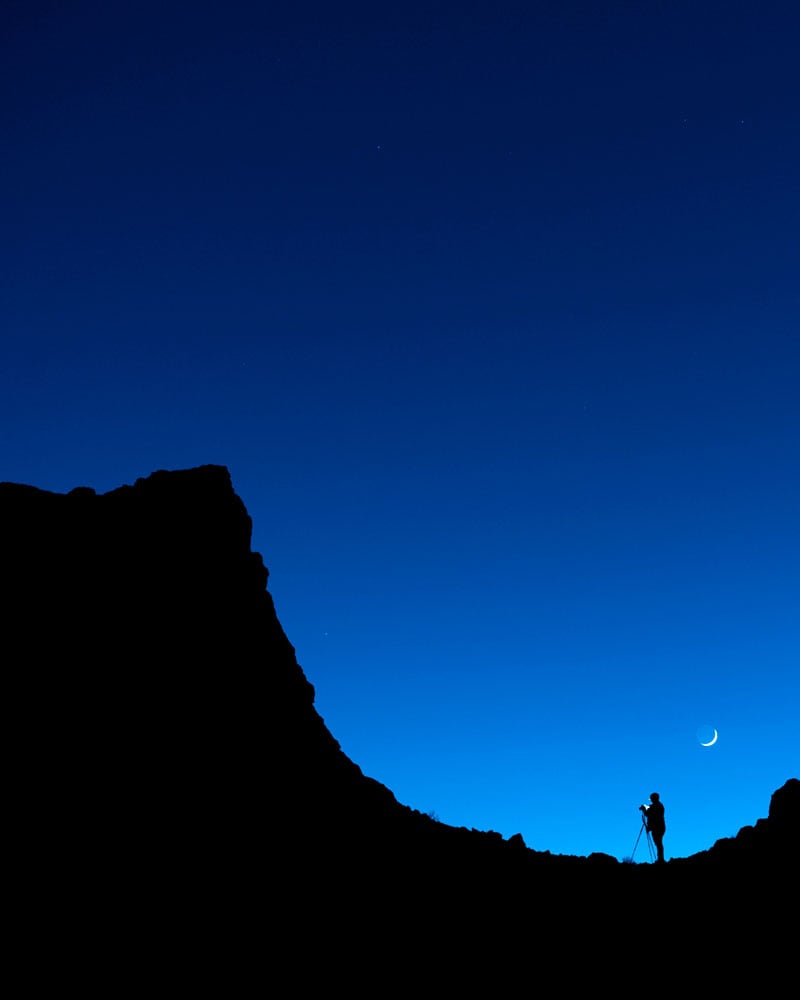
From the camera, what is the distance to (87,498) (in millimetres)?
19000

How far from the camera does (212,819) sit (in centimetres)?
1628

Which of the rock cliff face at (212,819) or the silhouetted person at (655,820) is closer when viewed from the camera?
the rock cliff face at (212,819)

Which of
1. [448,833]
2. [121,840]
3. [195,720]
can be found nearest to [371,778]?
[448,833]

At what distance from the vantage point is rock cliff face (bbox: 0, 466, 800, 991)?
47.1 ft

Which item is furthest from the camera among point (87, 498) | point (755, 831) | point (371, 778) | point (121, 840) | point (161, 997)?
point (371, 778)

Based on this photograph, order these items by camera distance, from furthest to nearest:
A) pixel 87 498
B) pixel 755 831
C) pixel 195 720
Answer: pixel 755 831, pixel 87 498, pixel 195 720

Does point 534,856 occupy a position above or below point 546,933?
above

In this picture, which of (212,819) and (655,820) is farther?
(655,820)

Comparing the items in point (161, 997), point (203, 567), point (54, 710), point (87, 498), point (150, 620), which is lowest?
point (161, 997)

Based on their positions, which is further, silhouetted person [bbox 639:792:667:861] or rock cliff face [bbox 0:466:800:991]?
silhouetted person [bbox 639:792:667:861]

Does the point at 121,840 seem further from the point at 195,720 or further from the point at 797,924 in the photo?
the point at 797,924

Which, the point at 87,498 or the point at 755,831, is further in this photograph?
the point at 755,831

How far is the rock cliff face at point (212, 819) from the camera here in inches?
566

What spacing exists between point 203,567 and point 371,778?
10.2 m
